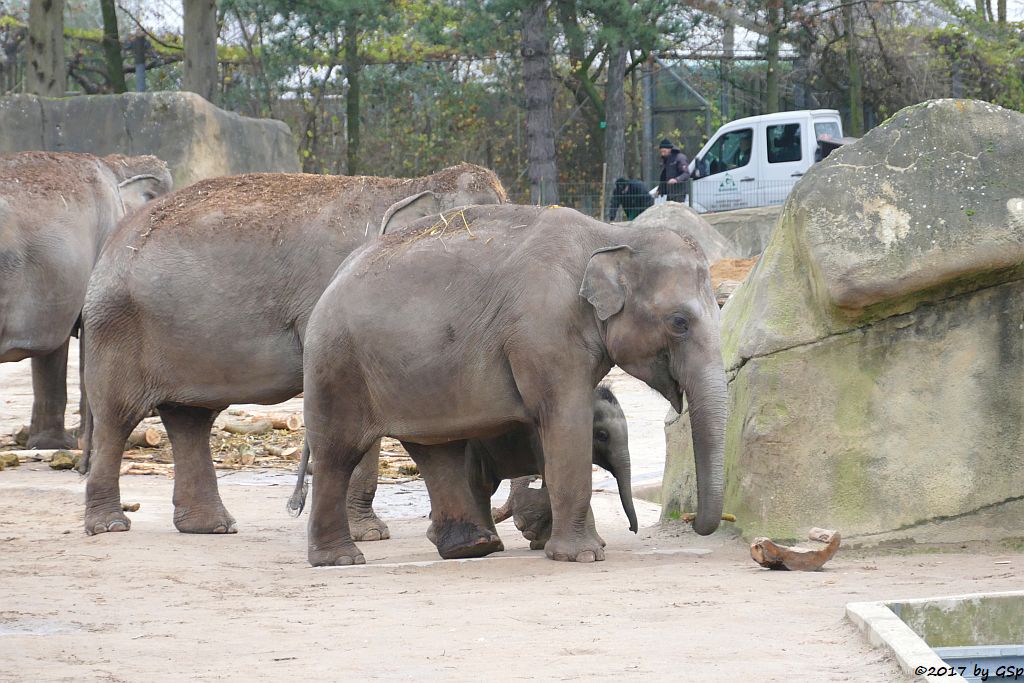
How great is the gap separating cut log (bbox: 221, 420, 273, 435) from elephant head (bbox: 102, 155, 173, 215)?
5.65 ft

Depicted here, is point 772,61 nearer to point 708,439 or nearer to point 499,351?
point 499,351

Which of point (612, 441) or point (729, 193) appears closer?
point (612, 441)

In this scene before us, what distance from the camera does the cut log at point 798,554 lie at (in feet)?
19.5

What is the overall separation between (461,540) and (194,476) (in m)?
1.90

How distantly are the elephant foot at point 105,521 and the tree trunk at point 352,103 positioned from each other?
1727cm

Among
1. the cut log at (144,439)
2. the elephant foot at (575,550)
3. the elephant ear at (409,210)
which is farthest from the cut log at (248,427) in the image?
the elephant foot at (575,550)

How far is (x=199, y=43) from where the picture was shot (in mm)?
20109

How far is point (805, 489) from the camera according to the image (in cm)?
662

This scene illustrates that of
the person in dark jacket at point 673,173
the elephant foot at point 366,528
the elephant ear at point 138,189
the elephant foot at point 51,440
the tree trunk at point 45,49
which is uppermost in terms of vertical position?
the tree trunk at point 45,49

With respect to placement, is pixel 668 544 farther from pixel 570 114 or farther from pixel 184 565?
pixel 570 114

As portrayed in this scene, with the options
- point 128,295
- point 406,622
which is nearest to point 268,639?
point 406,622

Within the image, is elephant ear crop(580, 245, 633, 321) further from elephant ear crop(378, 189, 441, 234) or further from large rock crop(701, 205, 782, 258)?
large rock crop(701, 205, 782, 258)

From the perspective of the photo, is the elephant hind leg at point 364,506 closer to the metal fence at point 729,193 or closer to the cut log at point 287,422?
the cut log at point 287,422

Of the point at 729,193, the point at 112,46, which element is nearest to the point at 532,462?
the point at 729,193
